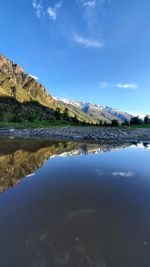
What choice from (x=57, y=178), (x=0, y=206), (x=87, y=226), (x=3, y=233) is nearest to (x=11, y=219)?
(x=3, y=233)

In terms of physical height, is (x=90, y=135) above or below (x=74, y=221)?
above

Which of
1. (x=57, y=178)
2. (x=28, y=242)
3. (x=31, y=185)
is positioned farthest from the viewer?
(x=57, y=178)

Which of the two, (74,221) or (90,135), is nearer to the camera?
(74,221)

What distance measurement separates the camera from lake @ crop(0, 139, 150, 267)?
434 centimetres

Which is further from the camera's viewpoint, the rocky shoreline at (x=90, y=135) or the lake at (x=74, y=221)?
the rocky shoreline at (x=90, y=135)

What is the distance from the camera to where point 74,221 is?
5.91 meters

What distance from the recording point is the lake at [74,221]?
4.34 meters

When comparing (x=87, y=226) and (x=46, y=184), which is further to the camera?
(x=46, y=184)

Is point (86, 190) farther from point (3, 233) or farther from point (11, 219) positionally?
point (3, 233)

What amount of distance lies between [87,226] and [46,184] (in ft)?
13.5

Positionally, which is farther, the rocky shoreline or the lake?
the rocky shoreline

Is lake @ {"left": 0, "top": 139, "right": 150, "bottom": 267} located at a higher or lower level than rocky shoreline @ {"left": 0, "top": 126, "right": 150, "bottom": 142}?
lower

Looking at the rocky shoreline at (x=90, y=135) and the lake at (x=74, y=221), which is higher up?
the rocky shoreline at (x=90, y=135)

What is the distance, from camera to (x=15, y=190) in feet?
27.7
